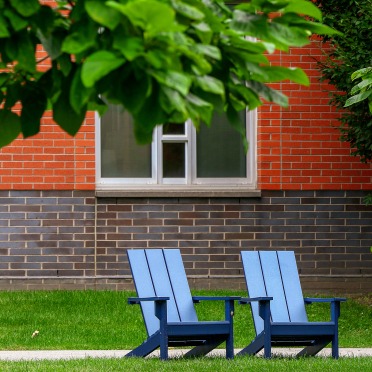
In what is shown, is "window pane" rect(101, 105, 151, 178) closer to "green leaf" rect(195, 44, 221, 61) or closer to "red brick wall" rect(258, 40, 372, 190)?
"red brick wall" rect(258, 40, 372, 190)

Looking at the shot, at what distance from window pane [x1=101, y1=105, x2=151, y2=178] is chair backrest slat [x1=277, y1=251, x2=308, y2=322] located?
3.75 meters

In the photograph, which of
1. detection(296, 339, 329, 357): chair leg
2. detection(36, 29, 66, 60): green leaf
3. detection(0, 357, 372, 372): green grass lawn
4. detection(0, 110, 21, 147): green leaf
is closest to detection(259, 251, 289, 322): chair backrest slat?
detection(296, 339, 329, 357): chair leg

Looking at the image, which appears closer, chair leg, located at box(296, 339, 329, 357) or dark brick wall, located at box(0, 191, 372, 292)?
chair leg, located at box(296, 339, 329, 357)

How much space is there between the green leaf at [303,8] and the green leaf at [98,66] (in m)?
0.84

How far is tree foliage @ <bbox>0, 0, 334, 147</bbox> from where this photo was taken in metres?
2.92

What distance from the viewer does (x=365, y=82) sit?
619 cm

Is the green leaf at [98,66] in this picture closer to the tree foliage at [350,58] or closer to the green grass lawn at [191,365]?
the green grass lawn at [191,365]

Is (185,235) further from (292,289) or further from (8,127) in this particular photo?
(8,127)

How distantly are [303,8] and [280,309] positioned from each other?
21.2 ft

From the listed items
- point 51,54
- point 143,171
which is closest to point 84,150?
point 143,171

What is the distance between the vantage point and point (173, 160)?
44.1ft

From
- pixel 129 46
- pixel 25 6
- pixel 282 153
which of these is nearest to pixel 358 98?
pixel 25 6

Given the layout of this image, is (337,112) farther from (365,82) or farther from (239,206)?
(365,82)

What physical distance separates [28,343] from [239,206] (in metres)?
4.13
